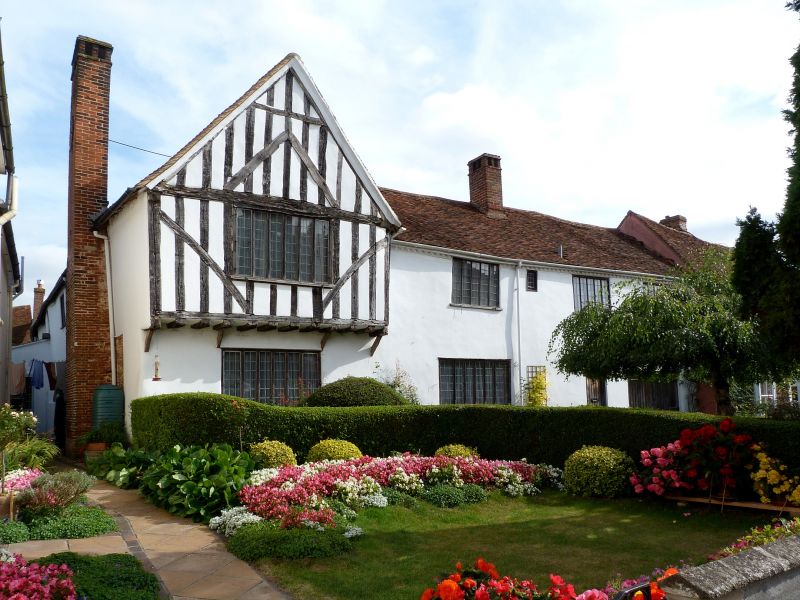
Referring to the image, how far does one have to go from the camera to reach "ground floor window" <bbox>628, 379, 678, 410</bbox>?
22.9 m

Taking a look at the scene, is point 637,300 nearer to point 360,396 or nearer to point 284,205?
point 360,396

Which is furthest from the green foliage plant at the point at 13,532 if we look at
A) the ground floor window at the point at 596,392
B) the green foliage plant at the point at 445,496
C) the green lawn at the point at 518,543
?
the ground floor window at the point at 596,392

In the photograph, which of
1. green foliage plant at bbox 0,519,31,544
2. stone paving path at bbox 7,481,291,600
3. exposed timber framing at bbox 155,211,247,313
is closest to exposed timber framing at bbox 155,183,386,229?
exposed timber framing at bbox 155,211,247,313

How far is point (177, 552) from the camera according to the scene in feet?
25.0

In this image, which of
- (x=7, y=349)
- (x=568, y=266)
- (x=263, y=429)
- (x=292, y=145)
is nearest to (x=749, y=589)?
(x=263, y=429)

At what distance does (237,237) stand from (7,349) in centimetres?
1156

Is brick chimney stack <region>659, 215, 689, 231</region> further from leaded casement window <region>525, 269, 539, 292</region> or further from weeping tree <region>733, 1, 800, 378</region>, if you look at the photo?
weeping tree <region>733, 1, 800, 378</region>

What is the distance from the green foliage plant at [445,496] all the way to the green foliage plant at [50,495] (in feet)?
16.1

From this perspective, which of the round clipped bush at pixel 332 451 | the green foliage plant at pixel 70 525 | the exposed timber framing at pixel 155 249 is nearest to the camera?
the green foliage plant at pixel 70 525

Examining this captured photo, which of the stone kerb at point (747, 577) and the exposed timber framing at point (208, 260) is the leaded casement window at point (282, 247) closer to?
the exposed timber framing at point (208, 260)

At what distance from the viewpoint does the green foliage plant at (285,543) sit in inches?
285

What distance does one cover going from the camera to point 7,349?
21484 mm

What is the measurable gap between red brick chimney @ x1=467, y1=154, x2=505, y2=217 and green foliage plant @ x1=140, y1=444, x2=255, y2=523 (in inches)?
593

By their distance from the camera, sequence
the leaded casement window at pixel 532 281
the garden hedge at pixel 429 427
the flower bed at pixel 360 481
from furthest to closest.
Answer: the leaded casement window at pixel 532 281
the garden hedge at pixel 429 427
the flower bed at pixel 360 481
